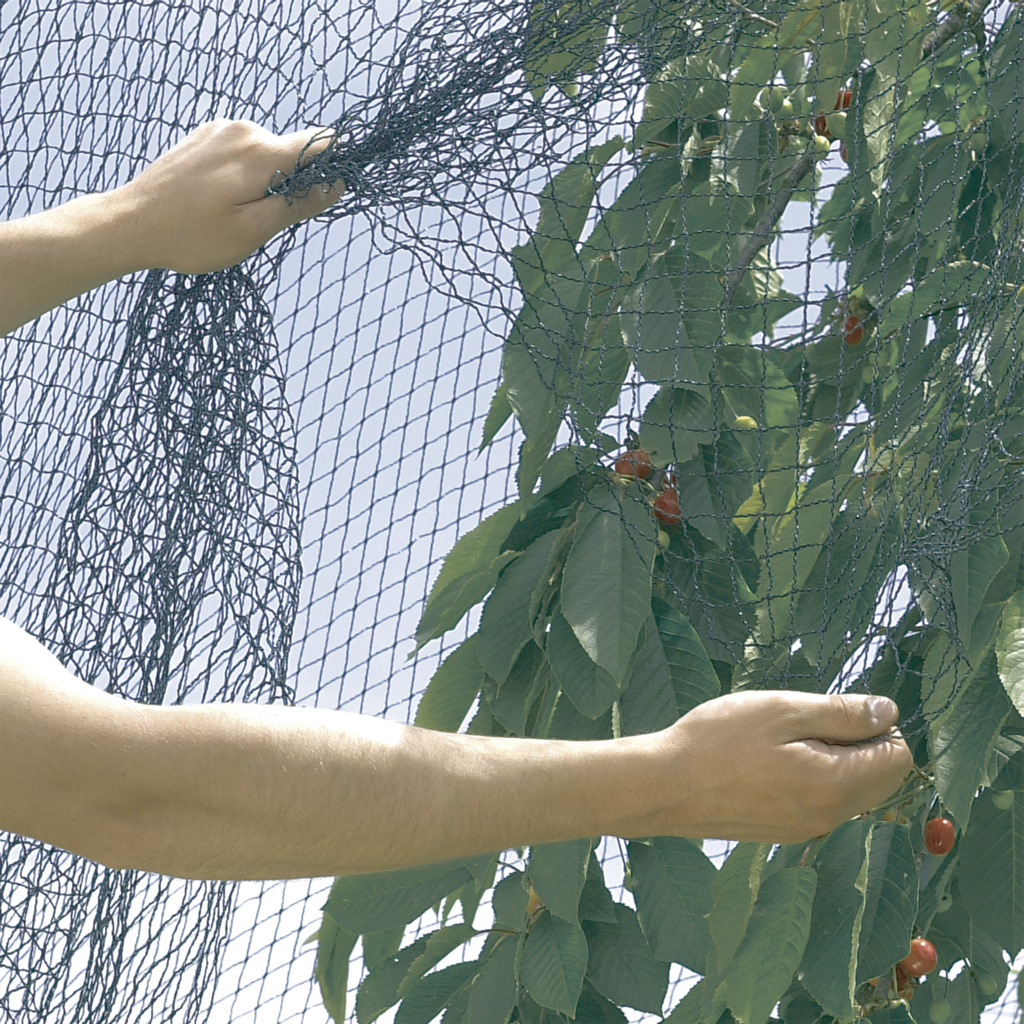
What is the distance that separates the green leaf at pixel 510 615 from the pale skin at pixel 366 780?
1.22 feet

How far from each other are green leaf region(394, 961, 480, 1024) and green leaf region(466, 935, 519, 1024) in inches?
1.8

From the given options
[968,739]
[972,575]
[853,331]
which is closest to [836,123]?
[853,331]

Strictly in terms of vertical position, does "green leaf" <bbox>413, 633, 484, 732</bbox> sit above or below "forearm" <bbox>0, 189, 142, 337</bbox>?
below

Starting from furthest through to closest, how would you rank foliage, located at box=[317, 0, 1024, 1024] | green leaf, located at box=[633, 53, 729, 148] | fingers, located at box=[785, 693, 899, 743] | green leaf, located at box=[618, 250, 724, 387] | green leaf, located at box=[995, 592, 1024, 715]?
green leaf, located at box=[633, 53, 729, 148], green leaf, located at box=[618, 250, 724, 387], foliage, located at box=[317, 0, 1024, 1024], green leaf, located at box=[995, 592, 1024, 715], fingers, located at box=[785, 693, 899, 743]

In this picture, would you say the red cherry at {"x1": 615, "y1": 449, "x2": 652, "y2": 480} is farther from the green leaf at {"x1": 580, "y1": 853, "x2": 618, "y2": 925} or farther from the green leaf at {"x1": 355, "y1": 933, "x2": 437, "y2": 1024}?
the green leaf at {"x1": 355, "y1": 933, "x2": 437, "y2": 1024}

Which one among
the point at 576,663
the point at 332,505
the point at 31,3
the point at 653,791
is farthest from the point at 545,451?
the point at 31,3

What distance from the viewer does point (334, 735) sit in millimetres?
748

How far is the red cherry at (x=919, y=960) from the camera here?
1152 millimetres

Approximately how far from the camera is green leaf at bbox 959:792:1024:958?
43.1 inches

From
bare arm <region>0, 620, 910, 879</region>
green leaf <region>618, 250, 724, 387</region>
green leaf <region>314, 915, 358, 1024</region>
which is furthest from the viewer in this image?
green leaf <region>314, 915, 358, 1024</region>

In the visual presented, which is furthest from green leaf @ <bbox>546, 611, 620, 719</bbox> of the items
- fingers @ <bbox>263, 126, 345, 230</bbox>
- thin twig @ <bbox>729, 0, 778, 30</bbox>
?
thin twig @ <bbox>729, 0, 778, 30</bbox>

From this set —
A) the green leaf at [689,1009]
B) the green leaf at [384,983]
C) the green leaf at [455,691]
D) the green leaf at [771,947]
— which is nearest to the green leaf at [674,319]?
the green leaf at [455,691]

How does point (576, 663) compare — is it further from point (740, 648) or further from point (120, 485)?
Answer: point (120, 485)

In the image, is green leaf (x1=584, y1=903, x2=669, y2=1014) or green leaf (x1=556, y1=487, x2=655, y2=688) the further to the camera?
green leaf (x1=584, y1=903, x2=669, y2=1014)
